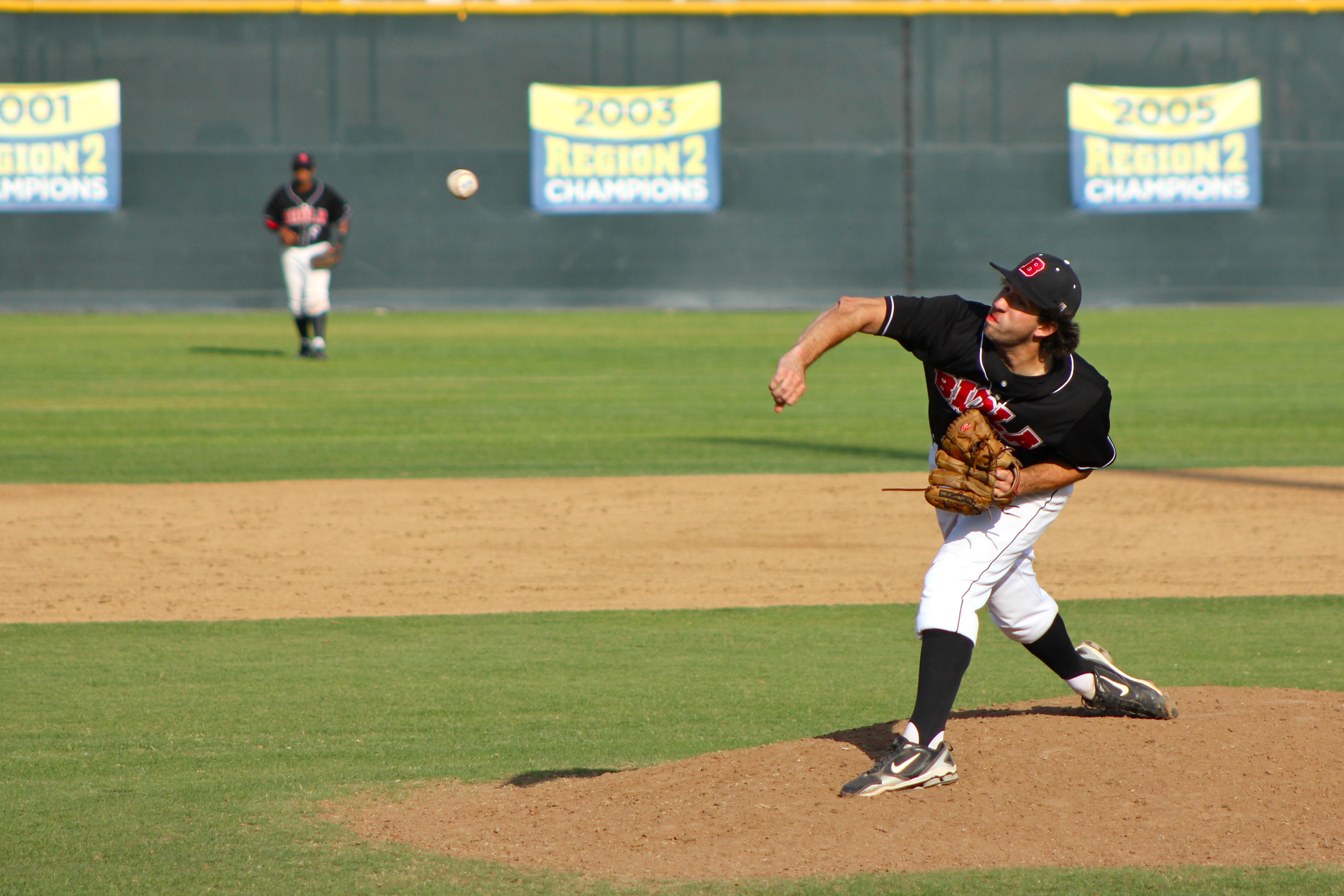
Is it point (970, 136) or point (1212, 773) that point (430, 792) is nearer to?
point (1212, 773)

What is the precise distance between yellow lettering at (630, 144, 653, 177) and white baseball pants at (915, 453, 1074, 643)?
19.8m

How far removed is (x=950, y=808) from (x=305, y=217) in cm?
1405

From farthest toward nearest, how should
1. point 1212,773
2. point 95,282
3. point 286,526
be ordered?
point 95,282
point 286,526
point 1212,773

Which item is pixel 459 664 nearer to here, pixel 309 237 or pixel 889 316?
pixel 889 316

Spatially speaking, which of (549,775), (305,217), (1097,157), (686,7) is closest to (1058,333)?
(549,775)

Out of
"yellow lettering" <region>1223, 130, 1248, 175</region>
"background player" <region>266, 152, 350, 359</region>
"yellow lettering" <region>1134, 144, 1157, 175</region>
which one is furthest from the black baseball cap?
"yellow lettering" <region>1223, 130, 1248, 175</region>

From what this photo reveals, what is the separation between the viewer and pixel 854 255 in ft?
80.1

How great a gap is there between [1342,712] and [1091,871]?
1492 millimetres

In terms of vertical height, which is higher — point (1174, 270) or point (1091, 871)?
point (1174, 270)

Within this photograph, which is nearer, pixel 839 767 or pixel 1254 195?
pixel 839 767

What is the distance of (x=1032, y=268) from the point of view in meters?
4.14

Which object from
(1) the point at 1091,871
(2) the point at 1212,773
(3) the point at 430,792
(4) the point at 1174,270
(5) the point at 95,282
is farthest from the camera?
(4) the point at 1174,270

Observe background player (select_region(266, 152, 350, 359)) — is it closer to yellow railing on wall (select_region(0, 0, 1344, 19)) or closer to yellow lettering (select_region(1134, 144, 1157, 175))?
yellow railing on wall (select_region(0, 0, 1344, 19))

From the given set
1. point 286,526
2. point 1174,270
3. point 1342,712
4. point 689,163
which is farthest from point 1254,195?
point 1342,712
